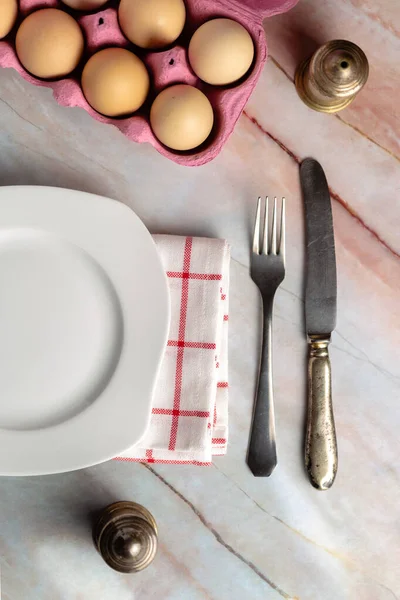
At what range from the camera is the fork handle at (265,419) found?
2.13 feet

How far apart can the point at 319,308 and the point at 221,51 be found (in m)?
0.29

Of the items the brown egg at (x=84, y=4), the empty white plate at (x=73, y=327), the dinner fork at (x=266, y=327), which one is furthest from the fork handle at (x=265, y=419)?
the brown egg at (x=84, y=4)

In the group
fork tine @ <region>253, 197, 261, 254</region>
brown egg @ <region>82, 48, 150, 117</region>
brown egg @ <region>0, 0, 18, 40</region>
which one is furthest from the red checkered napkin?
brown egg @ <region>0, 0, 18, 40</region>

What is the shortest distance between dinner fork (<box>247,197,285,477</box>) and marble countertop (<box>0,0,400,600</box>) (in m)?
0.01

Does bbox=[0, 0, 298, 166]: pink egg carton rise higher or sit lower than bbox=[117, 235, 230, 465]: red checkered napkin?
higher

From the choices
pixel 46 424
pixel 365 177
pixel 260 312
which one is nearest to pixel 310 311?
pixel 260 312

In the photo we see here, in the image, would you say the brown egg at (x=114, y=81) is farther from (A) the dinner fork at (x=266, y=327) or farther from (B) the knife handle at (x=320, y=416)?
(B) the knife handle at (x=320, y=416)

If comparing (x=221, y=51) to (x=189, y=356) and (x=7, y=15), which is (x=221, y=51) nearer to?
(x=7, y=15)

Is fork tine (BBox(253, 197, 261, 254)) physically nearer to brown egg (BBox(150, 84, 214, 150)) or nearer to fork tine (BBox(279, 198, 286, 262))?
fork tine (BBox(279, 198, 286, 262))

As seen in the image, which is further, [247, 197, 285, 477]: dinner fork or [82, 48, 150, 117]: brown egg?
[247, 197, 285, 477]: dinner fork

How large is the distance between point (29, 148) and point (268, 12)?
30 cm

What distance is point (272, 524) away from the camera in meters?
0.67

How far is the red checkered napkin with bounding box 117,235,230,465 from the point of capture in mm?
616

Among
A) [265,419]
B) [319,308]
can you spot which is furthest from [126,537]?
[319,308]
